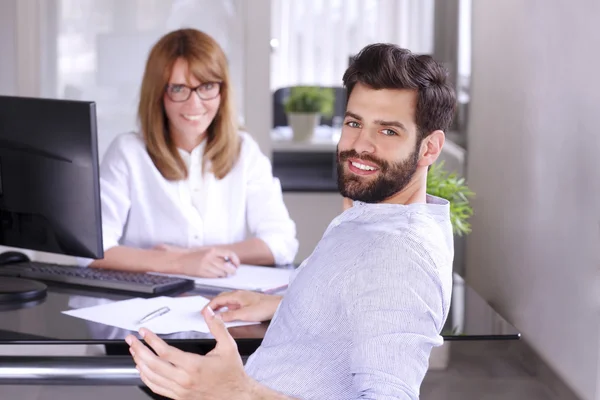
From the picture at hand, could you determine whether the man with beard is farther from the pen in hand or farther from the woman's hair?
the woman's hair

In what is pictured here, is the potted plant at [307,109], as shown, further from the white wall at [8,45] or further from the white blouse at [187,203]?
the white blouse at [187,203]

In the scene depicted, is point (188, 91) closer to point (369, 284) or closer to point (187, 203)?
point (187, 203)

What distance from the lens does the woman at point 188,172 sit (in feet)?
9.49

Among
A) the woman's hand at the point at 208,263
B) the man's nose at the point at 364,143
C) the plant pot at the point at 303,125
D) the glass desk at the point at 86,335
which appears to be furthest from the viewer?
the plant pot at the point at 303,125

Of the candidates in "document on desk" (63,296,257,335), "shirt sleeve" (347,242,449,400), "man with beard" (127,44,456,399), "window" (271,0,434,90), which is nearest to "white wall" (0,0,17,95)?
"document on desk" (63,296,257,335)

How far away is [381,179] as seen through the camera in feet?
5.11

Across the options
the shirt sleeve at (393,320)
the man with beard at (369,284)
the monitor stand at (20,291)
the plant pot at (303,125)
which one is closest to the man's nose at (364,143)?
the man with beard at (369,284)

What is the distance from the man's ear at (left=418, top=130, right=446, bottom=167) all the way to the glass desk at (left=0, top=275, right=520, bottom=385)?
575mm

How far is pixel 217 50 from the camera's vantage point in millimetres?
2959

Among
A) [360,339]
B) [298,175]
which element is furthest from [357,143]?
[298,175]

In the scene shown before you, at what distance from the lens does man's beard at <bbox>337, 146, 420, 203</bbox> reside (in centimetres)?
156

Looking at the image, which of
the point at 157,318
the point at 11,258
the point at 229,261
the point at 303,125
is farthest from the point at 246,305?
the point at 303,125

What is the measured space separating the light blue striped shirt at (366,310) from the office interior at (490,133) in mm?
785

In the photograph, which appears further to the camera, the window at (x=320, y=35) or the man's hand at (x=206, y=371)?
the window at (x=320, y=35)
